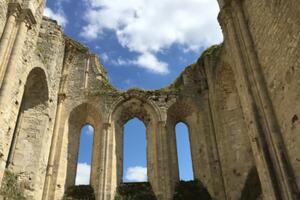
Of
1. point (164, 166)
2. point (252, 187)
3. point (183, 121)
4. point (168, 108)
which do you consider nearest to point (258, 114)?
point (252, 187)

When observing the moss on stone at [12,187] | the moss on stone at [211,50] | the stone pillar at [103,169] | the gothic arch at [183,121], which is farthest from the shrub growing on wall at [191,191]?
the moss on stone at [211,50]

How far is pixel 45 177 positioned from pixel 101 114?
10.5 feet

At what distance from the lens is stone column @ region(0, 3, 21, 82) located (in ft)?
28.3

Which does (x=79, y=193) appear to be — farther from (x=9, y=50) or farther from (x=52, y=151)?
(x=9, y=50)

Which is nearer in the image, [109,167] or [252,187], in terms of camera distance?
[252,187]

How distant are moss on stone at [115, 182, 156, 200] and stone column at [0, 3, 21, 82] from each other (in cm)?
563

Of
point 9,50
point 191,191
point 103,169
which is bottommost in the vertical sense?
point 191,191

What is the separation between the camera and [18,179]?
10102 mm

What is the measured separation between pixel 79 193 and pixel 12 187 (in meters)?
2.59

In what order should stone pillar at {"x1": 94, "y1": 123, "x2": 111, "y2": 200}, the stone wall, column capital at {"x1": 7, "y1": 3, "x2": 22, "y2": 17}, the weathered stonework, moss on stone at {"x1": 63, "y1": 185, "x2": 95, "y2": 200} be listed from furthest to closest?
1. moss on stone at {"x1": 63, "y1": 185, "x2": 95, "y2": 200}
2. stone pillar at {"x1": 94, "y1": 123, "x2": 111, "y2": 200}
3. column capital at {"x1": 7, "y1": 3, "x2": 22, "y2": 17}
4. the weathered stonework
5. the stone wall

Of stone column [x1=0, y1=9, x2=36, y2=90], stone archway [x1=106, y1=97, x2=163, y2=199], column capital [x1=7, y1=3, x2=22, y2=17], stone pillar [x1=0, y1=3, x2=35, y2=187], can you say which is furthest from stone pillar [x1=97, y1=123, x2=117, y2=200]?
column capital [x1=7, y1=3, x2=22, y2=17]

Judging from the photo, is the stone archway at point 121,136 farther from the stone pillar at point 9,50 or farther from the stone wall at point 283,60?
the stone wall at point 283,60

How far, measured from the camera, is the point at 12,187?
380 inches

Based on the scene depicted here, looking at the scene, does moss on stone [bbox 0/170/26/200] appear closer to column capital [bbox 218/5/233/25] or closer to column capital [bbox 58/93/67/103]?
column capital [bbox 58/93/67/103]
